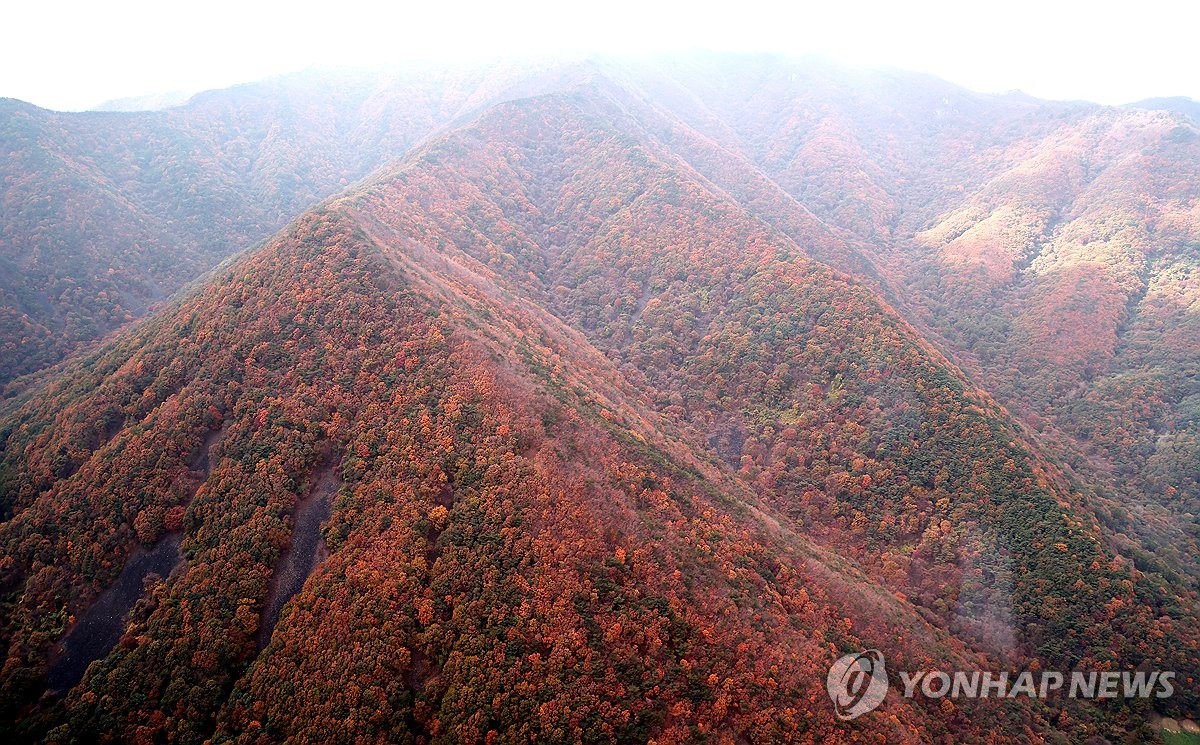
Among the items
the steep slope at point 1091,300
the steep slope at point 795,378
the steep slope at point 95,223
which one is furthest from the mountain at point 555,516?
the steep slope at point 95,223

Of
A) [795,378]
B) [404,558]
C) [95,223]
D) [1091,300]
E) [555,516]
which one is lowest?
[1091,300]

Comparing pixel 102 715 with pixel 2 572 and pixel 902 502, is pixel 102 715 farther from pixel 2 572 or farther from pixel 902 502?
pixel 902 502

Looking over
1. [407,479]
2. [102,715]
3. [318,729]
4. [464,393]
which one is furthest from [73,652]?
[464,393]

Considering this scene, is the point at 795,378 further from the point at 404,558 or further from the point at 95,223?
the point at 95,223

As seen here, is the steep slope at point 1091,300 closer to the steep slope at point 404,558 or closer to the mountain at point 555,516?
the mountain at point 555,516

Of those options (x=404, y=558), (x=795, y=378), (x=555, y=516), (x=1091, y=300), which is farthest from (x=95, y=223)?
(x=1091, y=300)

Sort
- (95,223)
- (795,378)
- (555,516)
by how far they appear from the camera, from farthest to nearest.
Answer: (95,223), (795,378), (555,516)
